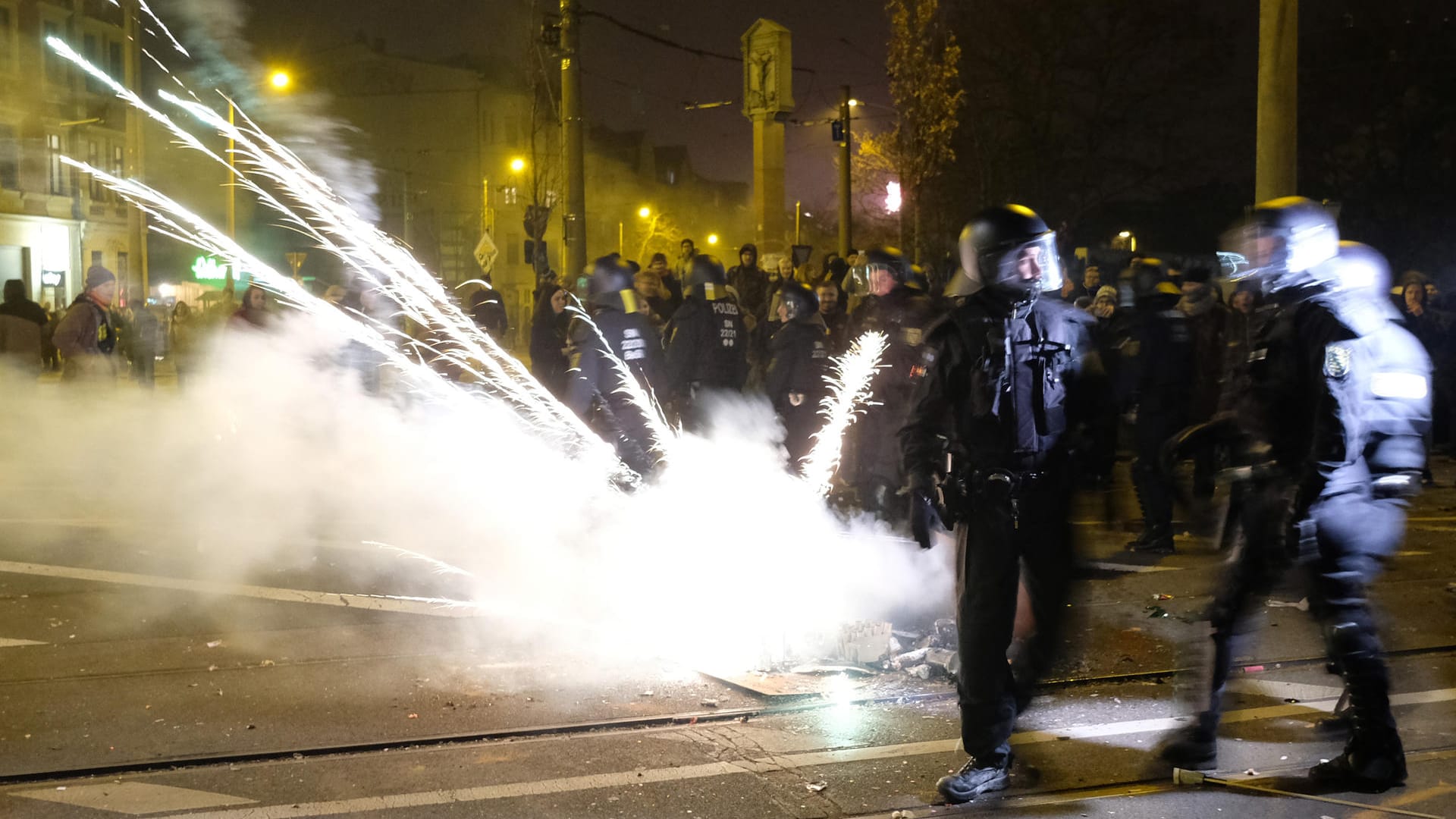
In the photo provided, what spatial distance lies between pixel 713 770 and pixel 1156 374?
5.00 m

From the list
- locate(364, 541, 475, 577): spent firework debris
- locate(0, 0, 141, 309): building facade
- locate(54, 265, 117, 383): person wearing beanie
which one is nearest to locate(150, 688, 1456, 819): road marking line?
locate(364, 541, 475, 577): spent firework debris

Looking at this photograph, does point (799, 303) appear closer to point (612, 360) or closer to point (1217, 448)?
point (612, 360)

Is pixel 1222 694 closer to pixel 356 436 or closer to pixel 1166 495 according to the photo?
pixel 1166 495

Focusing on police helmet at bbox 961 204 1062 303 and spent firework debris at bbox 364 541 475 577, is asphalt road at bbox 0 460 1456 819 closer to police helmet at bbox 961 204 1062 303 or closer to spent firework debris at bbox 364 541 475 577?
spent firework debris at bbox 364 541 475 577

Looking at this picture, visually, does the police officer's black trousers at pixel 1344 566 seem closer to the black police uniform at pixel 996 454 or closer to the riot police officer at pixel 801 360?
the black police uniform at pixel 996 454

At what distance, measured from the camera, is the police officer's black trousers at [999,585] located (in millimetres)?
4152

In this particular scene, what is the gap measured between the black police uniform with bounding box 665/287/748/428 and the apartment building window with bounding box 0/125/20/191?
973 centimetres

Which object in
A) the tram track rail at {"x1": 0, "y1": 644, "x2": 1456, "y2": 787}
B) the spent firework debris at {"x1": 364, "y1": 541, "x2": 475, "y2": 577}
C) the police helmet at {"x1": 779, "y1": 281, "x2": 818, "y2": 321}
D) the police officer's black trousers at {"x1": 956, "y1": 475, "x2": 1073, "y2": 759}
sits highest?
the police helmet at {"x1": 779, "y1": 281, "x2": 818, "y2": 321}

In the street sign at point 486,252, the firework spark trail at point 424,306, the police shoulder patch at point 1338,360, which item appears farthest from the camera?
the street sign at point 486,252

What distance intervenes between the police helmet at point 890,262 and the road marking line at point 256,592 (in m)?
3.45

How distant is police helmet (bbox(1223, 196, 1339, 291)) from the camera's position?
415cm

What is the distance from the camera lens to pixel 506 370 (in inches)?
437

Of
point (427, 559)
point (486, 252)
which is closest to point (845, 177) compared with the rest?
point (486, 252)

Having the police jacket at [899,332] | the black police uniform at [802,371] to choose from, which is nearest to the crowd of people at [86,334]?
the black police uniform at [802,371]
